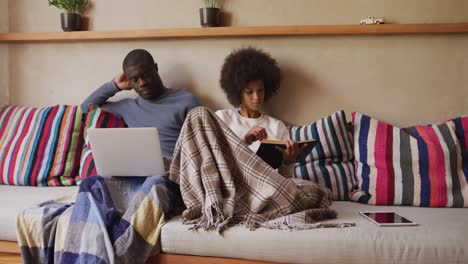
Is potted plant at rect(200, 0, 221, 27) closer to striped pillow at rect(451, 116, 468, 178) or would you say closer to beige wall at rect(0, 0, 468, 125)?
beige wall at rect(0, 0, 468, 125)

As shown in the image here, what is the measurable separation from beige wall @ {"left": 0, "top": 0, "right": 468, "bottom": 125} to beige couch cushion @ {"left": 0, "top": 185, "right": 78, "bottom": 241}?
67 centimetres

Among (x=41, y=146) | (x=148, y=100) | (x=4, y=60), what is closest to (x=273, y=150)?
(x=148, y=100)

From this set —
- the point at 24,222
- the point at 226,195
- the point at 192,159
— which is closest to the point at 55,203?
the point at 24,222

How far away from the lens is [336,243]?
136cm

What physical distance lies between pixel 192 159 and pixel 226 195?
7.1 inches

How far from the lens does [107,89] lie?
235cm

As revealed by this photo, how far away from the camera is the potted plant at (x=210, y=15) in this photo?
226 centimetres

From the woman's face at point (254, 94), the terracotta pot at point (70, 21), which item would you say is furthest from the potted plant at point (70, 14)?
the woman's face at point (254, 94)

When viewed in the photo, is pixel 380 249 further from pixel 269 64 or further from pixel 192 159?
pixel 269 64

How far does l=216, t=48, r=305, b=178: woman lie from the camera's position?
6.98 ft

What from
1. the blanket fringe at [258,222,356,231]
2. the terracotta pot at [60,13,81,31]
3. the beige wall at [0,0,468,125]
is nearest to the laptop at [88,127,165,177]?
the blanket fringe at [258,222,356,231]

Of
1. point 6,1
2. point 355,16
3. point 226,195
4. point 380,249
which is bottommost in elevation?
point 380,249

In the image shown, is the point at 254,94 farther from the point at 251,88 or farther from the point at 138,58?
the point at 138,58

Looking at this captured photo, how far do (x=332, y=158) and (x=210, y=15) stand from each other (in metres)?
0.96
